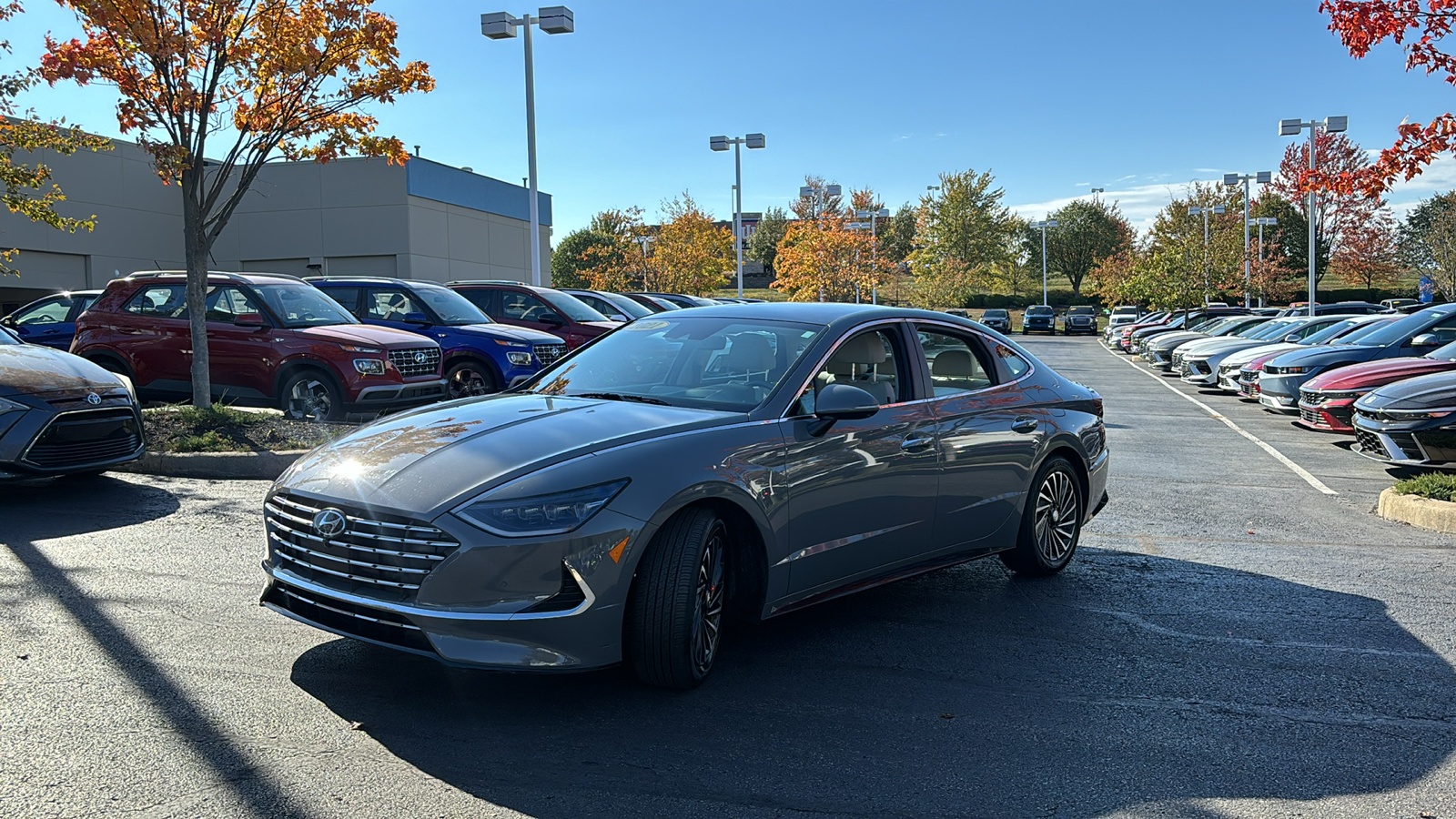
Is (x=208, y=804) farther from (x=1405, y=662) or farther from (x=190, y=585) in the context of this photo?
(x=1405, y=662)

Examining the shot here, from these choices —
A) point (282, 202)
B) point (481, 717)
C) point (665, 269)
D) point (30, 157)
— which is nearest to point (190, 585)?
point (481, 717)

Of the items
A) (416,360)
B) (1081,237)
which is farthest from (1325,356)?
(1081,237)

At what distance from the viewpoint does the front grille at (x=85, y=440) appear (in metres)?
7.97

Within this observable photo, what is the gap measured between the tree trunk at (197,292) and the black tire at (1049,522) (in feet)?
27.4

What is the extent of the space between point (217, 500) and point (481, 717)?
5221mm

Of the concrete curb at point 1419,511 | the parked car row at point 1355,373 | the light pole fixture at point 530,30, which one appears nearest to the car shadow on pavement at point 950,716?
the concrete curb at point 1419,511

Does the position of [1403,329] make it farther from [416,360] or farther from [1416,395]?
[416,360]

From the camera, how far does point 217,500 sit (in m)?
8.49

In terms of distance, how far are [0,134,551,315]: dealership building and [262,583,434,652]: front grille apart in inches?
1083

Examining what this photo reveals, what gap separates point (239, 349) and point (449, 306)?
117 inches

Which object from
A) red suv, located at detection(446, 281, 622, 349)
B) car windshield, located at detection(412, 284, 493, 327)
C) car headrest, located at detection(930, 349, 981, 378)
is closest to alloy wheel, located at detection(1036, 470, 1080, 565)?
car headrest, located at detection(930, 349, 981, 378)

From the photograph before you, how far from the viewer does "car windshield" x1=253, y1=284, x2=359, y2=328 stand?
12.3m

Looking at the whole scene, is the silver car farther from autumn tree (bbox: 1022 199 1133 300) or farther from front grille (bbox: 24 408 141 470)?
autumn tree (bbox: 1022 199 1133 300)

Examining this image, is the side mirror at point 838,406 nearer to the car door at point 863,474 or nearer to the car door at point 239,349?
the car door at point 863,474
